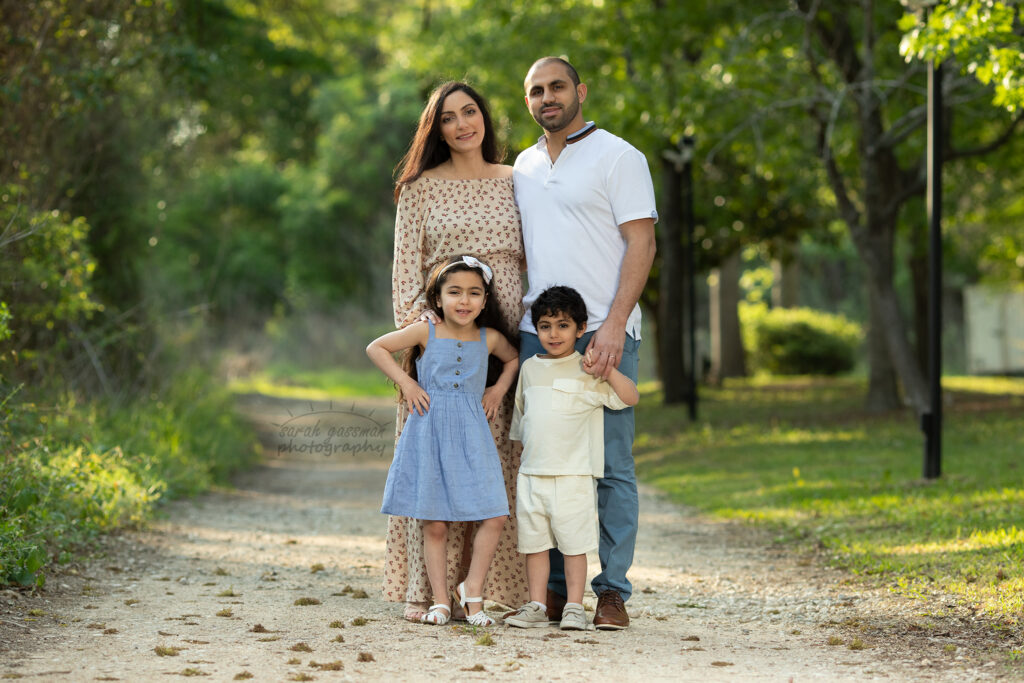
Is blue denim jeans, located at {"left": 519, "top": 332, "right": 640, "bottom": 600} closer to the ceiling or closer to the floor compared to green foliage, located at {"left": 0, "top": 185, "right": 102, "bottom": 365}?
closer to the floor

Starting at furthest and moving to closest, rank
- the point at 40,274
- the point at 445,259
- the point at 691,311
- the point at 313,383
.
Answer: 1. the point at 313,383
2. the point at 691,311
3. the point at 40,274
4. the point at 445,259

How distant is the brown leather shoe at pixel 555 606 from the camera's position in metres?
4.95

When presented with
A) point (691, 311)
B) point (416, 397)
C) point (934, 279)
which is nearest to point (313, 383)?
point (691, 311)

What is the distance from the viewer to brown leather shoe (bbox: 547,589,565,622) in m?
4.95

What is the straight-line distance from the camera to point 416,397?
478cm

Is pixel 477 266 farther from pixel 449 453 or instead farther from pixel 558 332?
pixel 449 453

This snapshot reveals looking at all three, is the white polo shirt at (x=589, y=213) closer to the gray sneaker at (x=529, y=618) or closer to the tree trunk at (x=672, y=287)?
the gray sneaker at (x=529, y=618)

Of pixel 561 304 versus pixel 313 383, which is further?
pixel 313 383

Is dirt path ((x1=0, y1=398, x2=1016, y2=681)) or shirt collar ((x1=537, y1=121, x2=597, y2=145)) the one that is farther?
shirt collar ((x1=537, y1=121, x2=597, y2=145))

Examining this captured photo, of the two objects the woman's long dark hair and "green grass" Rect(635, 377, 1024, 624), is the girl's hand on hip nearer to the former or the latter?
the woman's long dark hair

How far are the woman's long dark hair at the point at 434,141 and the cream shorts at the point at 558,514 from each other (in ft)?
4.50

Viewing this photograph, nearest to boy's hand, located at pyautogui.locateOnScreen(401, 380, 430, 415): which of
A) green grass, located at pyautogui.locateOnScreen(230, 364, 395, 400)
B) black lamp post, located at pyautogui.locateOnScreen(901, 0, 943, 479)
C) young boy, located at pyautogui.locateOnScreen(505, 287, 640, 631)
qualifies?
young boy, located at pyautogui.locateOnScreen(505, 287, 640, 631)

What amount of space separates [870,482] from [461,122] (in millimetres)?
5497

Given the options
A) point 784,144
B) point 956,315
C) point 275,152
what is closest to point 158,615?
Answer: point 784,144
